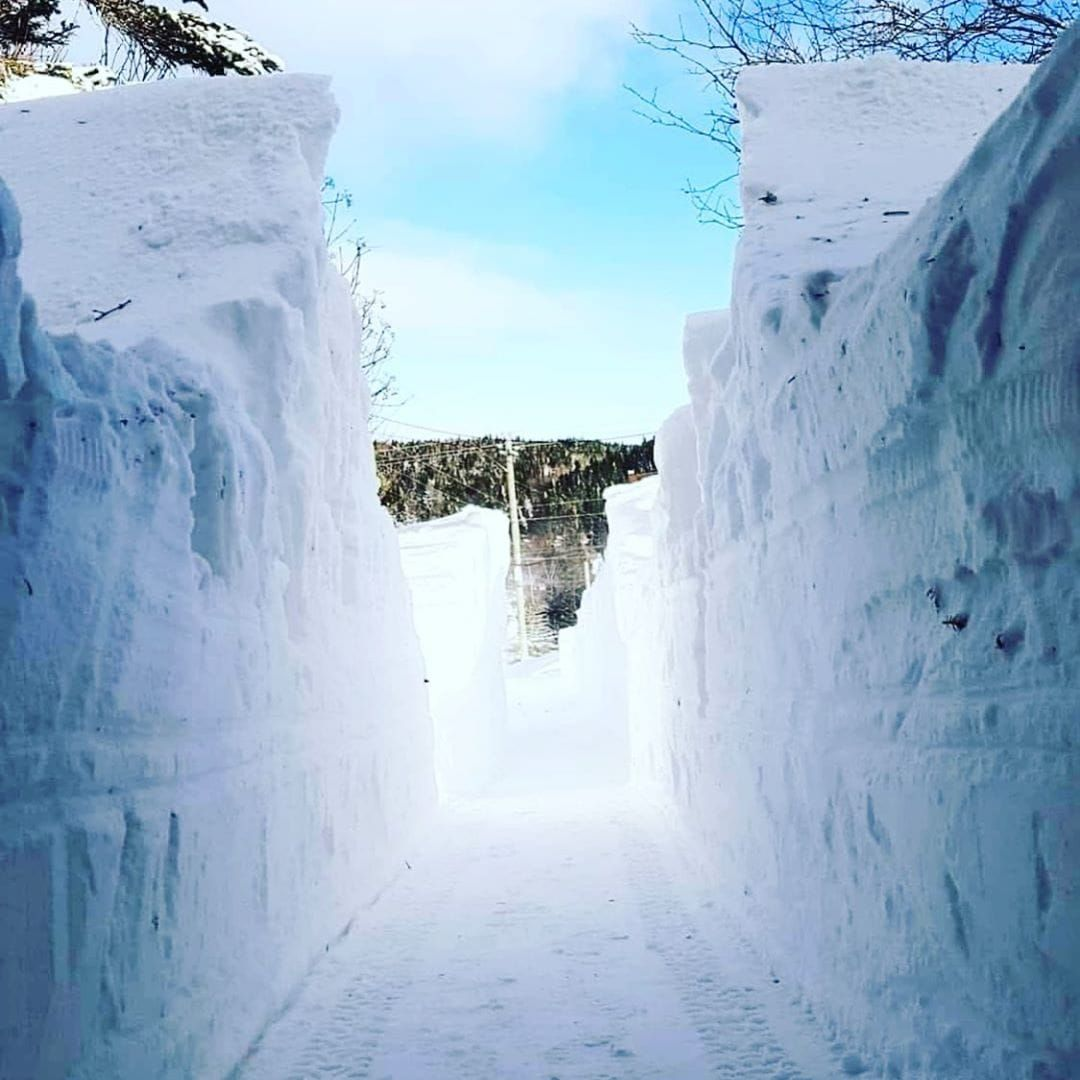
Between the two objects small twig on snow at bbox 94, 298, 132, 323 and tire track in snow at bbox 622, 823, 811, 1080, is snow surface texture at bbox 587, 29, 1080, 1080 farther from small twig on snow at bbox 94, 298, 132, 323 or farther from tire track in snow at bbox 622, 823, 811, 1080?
small twig on snow at bbox 94, 298, 132, 323

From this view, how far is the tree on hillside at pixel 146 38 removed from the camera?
12875 millimetres

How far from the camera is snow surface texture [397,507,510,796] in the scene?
1170 cm

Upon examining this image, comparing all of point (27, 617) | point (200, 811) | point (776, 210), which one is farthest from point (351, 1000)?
point (776, 210)

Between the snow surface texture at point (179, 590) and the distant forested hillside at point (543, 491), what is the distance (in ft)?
75.9

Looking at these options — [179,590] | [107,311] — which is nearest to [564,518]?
[107,311]

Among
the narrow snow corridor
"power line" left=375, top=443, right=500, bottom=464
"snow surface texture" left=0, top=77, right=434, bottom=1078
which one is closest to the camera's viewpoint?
"snow surface texture" left=0, top=77, right=434, bottom=1078

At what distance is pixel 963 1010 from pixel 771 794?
6.37 ft

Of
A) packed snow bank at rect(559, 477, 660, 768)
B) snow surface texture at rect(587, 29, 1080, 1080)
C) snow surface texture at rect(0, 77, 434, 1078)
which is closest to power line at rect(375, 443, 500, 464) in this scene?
packed snow bank at rect(559, 477, 660, 768)

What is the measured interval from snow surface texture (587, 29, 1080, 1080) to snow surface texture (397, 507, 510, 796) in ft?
22.6

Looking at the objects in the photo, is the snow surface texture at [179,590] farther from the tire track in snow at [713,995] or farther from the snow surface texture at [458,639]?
the snow surface texture at [458,639]

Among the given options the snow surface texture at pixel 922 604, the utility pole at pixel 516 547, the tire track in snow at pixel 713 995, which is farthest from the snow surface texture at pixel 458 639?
the utility pole at pixel 516 547

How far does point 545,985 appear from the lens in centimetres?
398

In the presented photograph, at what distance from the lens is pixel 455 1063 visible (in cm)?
323

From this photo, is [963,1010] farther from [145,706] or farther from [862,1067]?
[145,706]
